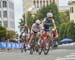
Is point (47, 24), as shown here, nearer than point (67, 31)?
Yes

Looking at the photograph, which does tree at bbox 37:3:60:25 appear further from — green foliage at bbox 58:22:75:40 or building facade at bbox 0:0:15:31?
building facade at bbox 0:0:15:31

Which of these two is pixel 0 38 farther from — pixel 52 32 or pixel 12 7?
pixel 52 32

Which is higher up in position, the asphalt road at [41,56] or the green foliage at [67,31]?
the green foliage at [67,31]

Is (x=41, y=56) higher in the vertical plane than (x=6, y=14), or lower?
lower

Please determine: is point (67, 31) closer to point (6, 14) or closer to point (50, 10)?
point (50, 10)

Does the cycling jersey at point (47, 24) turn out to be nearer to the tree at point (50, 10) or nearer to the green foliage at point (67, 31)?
the green foliage at point (67, 31)

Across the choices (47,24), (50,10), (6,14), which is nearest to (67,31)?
(50,10)

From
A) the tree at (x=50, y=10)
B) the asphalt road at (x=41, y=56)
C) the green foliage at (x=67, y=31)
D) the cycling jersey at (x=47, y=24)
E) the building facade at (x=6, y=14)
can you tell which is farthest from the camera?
the building facade at (x=6, y=14)

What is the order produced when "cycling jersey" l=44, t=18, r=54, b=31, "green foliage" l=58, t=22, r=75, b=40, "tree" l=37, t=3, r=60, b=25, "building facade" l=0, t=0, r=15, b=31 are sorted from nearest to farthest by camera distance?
1. "cycling jersey" l=44, t=18, r=54, b=31
2. "green foliage" l=58, t=22, r=75, b=40
3. "tree" l=37, t=3, r=60, b=25
4. "building facade" l=0, t=0, r=15, b=31

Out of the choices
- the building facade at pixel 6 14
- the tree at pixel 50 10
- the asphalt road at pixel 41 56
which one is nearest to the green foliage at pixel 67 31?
the tree at pixel 50 10

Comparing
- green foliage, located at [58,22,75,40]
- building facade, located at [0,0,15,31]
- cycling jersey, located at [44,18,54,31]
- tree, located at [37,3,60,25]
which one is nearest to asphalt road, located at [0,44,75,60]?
cycling jersey, located at [44,18,54,31]

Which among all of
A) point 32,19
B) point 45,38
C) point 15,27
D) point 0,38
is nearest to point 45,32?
point 45,38

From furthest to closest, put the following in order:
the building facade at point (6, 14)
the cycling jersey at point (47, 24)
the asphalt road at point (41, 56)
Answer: the building facade at point (6, 14)
the cycling jersey at point (47, 24)
the asphalt road at point (41, 56)

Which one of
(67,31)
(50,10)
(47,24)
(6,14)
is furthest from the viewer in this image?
(6,14)
